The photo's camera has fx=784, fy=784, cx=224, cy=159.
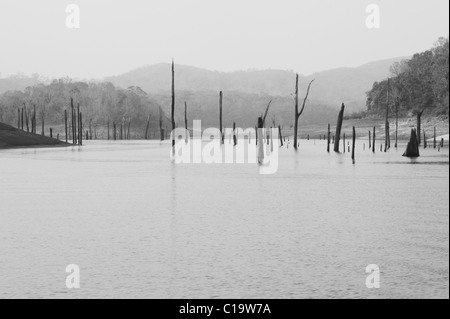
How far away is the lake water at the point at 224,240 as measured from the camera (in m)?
12.7

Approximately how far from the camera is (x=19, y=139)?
110 metres

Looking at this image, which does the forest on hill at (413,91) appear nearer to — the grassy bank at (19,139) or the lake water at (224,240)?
the grassy bank at (19,139)

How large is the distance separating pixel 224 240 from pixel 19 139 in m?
96.4

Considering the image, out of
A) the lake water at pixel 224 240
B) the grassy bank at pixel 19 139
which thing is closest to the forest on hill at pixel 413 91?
the grassy bank at pixel 19 139

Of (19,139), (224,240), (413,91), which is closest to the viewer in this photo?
(224,240)

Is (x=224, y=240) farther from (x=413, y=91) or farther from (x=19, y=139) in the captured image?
(x=413, y=91)

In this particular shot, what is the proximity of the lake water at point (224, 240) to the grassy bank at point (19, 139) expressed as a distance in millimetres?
72889

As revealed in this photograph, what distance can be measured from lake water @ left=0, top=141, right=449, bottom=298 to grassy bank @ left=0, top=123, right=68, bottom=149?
72889mm

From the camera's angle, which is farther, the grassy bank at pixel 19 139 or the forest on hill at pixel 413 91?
the forest on hill at pixel 413 91

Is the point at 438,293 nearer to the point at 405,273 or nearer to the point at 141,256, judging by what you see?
the point at 405,273

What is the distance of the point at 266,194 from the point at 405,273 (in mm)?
17761

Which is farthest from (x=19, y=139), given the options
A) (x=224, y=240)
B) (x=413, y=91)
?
(x=224, y=240)

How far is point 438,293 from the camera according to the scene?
39.7 feet
